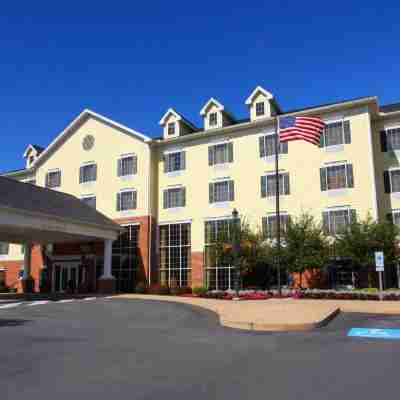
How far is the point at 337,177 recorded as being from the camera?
97.5 feet

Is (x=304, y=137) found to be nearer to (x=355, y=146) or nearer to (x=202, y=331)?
(x=355, y=146)

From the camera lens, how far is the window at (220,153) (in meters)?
33.9

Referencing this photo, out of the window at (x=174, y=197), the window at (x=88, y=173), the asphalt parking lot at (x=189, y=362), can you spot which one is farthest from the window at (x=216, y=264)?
the asphalt parking lot at (x=189, y=362)

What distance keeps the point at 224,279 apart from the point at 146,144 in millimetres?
12546

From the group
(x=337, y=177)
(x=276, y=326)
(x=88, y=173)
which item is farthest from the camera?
(x=88, y=173)

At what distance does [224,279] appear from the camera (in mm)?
32375

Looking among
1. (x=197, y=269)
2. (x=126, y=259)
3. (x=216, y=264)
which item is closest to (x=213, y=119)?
(x=216, y=264)

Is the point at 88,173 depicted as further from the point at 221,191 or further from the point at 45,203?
the point at 221,191

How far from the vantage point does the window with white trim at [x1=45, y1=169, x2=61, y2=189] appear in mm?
39750

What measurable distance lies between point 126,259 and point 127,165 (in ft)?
25.3

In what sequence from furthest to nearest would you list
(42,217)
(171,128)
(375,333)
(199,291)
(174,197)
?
(171,128) → (174,197) → (199,291) → (42,217) → (375,333)

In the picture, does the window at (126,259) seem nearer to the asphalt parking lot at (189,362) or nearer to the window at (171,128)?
the window at (171,128)

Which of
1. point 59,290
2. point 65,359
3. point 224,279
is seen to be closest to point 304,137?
point 224,279

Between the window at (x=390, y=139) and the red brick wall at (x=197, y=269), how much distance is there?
1499cm
